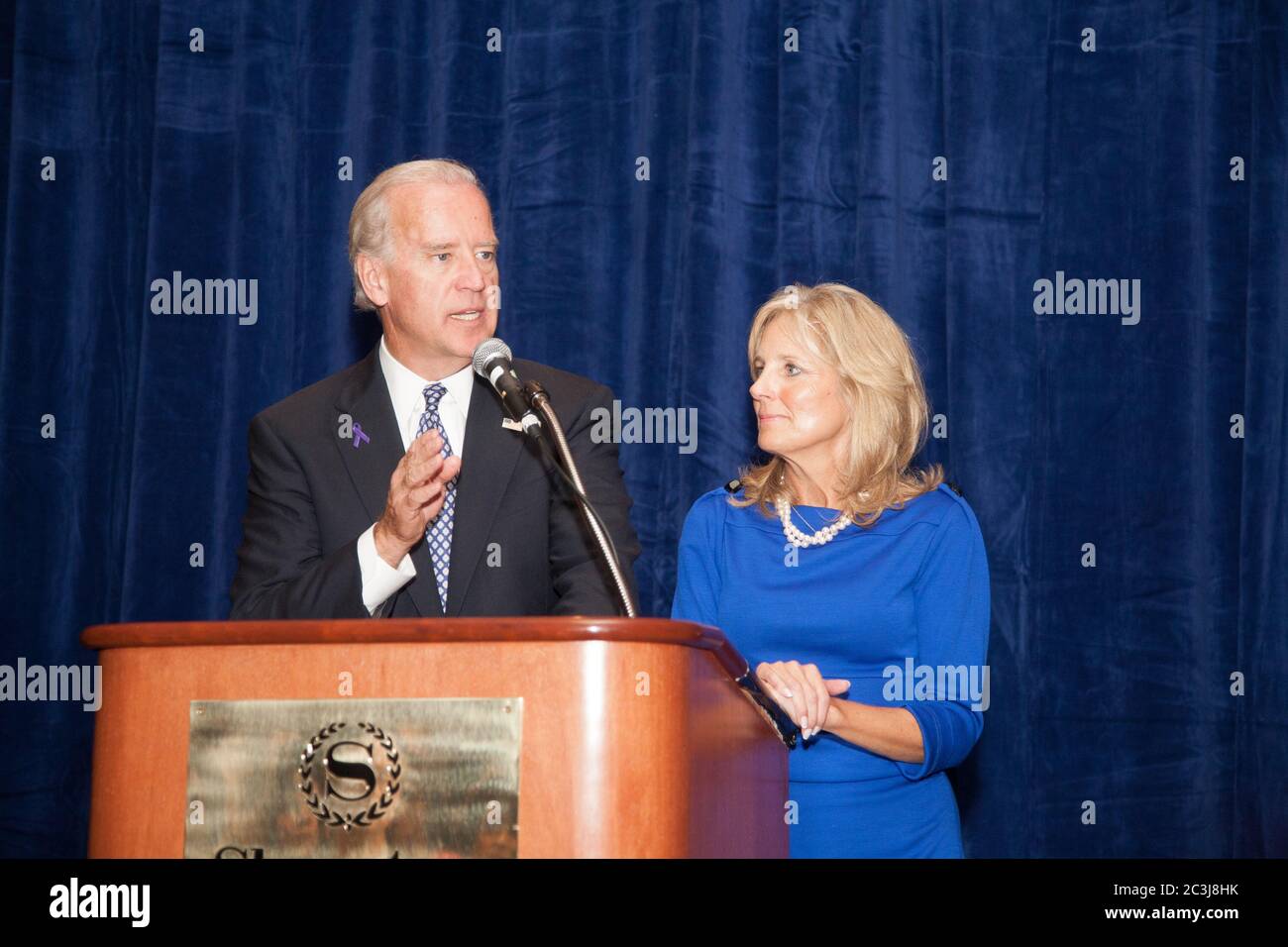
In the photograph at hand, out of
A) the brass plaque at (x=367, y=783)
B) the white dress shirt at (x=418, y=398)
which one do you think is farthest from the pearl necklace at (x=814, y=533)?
the brass plaque at (x=367, y=783)

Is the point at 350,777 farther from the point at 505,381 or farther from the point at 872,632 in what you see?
the point at 872,632

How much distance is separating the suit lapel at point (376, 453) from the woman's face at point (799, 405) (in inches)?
27.6

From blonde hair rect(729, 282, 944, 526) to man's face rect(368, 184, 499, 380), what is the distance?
594 millimetres

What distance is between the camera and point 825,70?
145 inches

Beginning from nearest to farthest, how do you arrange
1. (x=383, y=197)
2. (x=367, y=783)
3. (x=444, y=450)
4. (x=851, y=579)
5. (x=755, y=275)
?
(x=367, y=783)
(x=444, y=450)
(x=851, y=579)
(x=383, y=197)
(x=755, y=275)

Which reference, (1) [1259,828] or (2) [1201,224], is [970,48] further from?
(1) [1259,828]

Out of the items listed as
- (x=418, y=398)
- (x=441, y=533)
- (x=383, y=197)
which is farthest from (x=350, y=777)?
(x=383, y=197)

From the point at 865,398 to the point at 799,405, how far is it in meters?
0.14

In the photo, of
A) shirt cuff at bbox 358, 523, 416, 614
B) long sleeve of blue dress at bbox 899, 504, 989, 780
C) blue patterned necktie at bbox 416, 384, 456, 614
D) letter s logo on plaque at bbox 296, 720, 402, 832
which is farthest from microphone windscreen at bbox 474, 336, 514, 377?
long sleeve of blue dress at bbox 899, 504, 989, 780

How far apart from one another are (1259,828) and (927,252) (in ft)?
5.45

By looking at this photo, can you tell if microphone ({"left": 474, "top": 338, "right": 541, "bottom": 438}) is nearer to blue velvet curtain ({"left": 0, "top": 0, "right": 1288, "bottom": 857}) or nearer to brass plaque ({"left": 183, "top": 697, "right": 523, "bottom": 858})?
brass plaque ({"left": 183, "top": 697, "right": 523, "bottom": 858})

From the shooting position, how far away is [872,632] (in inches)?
100
